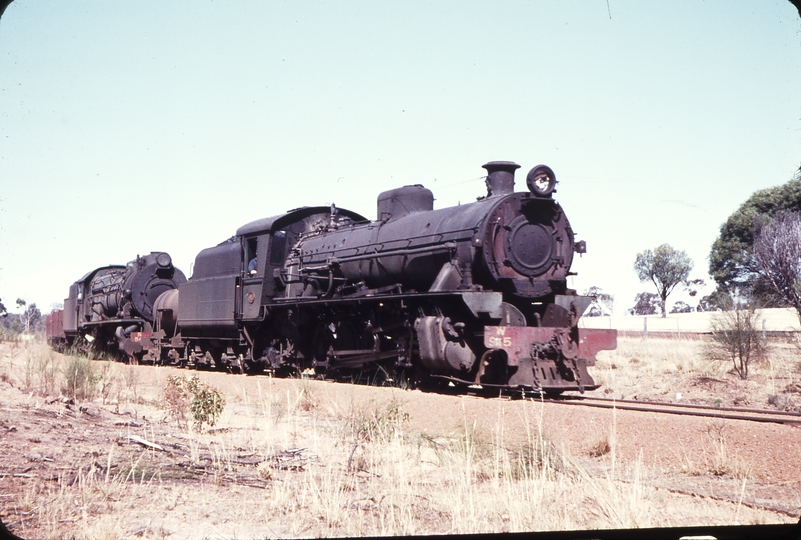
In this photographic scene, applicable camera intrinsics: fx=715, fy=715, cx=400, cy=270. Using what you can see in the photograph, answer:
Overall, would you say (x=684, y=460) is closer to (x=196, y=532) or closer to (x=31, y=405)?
(x=196, y=532)

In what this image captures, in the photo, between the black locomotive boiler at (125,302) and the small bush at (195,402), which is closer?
the small bush at (195,402)

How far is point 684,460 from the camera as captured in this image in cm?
731

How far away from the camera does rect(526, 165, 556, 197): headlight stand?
12461 mm

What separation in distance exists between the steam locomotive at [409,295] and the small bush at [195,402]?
12.5 feet

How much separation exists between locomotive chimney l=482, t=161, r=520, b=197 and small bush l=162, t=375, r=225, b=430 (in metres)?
6.18

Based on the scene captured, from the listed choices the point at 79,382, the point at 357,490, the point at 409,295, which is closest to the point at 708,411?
the point at 409,295

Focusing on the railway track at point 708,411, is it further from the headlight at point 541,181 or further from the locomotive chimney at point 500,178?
the locomotive chimney at point 500,178

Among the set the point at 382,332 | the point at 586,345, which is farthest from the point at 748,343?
the point at 382,332

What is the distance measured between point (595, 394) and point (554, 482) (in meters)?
8.23

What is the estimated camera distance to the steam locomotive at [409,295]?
12.0 meters

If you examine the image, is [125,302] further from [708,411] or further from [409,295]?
[708,411]

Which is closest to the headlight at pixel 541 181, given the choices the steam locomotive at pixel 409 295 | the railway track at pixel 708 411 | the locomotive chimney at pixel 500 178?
the steam locomotive at pixel 409 295

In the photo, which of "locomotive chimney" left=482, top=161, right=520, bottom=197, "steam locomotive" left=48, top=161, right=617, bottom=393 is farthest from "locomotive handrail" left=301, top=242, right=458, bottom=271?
"locomotive chimney" left=482, top=161, right=520, bottom=197

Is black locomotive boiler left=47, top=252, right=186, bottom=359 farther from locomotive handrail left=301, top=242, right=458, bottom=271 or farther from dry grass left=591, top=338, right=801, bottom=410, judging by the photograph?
dry grass left=591, top=338, right=801, bottom=410
